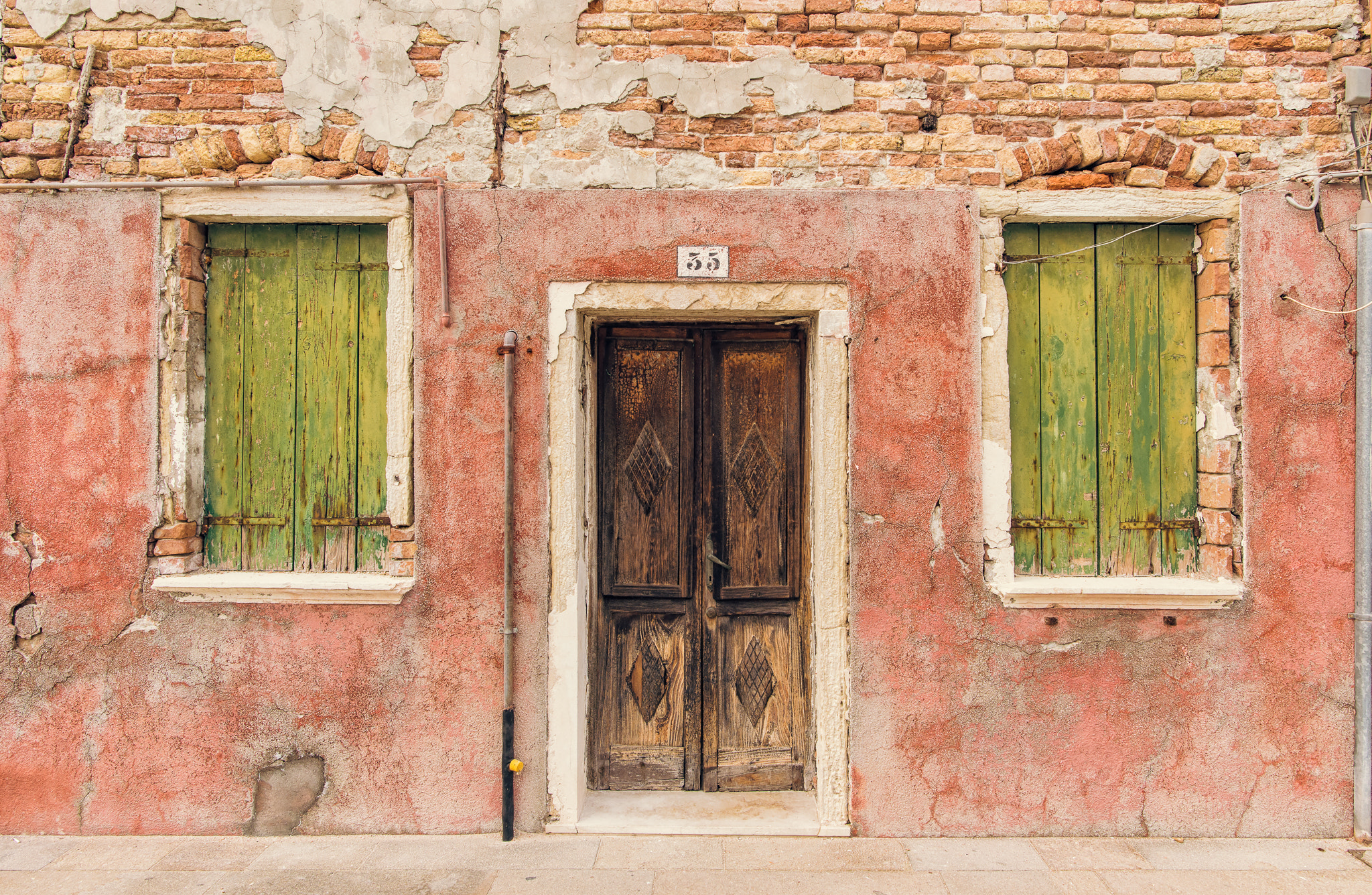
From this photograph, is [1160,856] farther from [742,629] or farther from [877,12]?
[877,12]

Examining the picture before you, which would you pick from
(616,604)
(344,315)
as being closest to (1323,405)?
(616,604)

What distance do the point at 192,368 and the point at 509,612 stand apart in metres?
1.80

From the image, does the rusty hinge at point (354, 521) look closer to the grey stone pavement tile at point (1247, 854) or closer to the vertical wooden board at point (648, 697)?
the vertical wooden board at point (648, 697)

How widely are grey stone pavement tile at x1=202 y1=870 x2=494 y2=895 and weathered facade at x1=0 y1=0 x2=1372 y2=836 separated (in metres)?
0.30

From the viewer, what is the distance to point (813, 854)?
10.2ft

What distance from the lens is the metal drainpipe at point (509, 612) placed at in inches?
125

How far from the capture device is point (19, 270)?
3.32 metres

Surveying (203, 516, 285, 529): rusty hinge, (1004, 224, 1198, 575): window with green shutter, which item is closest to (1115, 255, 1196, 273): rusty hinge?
(1004, 224, 1198, 575): window with green shutter

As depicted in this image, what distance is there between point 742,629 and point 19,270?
363 centimetres

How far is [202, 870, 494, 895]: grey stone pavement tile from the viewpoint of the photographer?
2.86 meters

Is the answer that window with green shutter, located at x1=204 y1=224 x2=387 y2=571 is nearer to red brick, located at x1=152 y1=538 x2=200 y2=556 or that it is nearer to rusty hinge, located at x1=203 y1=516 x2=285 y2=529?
rusty hinge, located at x1=203 y1=516 x2=285 y2=529

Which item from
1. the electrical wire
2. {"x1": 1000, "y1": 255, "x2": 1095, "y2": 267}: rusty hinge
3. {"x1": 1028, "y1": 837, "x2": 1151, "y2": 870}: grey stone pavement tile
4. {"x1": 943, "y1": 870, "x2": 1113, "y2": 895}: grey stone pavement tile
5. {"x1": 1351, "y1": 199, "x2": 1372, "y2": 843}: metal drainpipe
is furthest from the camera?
{"x1": 1000, "y1": 255, "x2": 1095, "y2": 267}: rusty hinge

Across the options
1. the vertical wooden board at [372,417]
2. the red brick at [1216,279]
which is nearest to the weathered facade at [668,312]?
the red brick at [1216,279]

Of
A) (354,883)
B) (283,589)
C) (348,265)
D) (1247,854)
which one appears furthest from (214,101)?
(1247,854)
